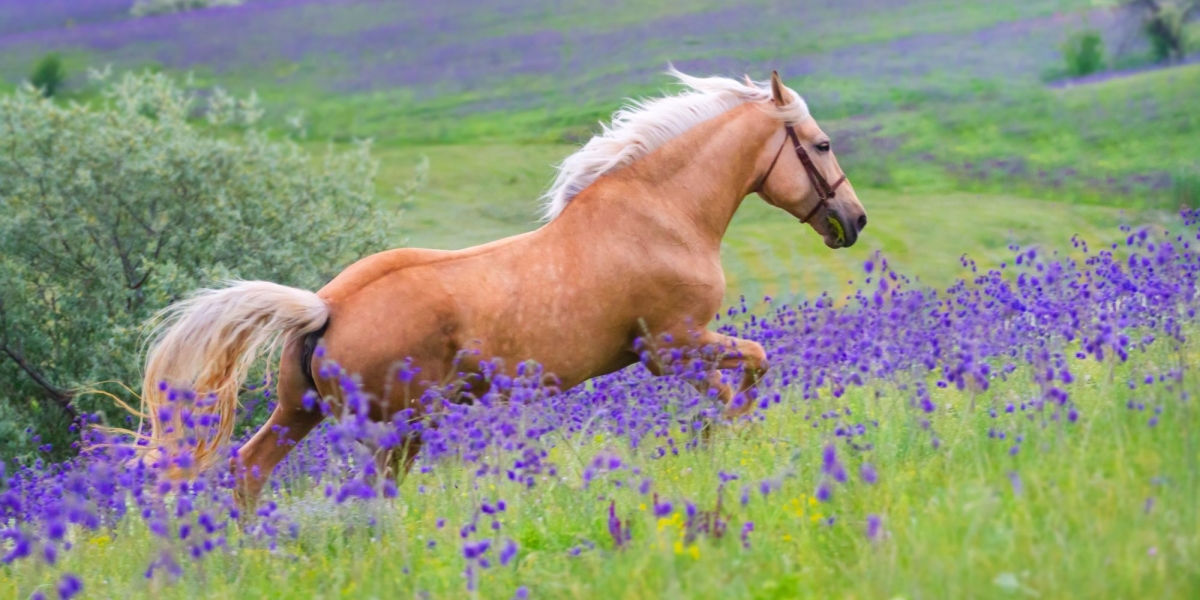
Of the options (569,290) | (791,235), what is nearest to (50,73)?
(791,235)

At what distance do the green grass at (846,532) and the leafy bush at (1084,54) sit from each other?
68.4 feet

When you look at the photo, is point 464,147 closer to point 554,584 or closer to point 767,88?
point 767,88

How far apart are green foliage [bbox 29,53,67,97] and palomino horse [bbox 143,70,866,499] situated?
25.7 meters

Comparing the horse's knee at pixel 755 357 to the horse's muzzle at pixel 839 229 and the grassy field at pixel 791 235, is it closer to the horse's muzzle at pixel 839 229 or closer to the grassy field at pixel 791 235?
the grassy field at pixel 791 235

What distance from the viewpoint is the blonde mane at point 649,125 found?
21.6 feet

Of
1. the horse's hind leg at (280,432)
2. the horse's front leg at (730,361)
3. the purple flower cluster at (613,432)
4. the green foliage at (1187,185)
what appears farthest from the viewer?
the green foliage at (1187,185)

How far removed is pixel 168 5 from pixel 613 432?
29.9m

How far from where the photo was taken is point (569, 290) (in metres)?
6.12

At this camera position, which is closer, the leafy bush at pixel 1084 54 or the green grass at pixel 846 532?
the green grass at pixel 846 532

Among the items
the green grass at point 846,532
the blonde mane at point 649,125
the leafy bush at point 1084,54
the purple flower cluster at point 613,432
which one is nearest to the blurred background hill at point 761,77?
the leafy bush at point 1084,54

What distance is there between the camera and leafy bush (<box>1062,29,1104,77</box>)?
24141 mm

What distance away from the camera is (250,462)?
5730mm

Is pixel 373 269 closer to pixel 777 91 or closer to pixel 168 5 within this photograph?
pixel 777 91

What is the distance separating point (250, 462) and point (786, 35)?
2090cm
